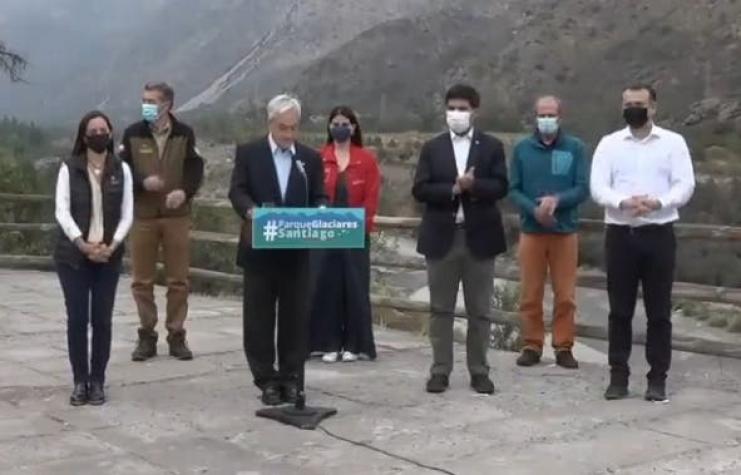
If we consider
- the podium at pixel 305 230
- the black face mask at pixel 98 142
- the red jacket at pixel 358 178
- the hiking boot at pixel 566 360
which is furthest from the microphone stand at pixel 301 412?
the hiking boot at pixel 566 360

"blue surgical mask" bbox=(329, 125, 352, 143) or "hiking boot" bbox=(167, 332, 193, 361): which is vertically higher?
"blue surgical mask" bbox=(329, 125, 352, 143)

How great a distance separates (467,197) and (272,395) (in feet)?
4.96

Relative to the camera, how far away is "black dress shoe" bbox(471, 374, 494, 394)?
7.47 m

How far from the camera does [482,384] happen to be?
7.49 meters

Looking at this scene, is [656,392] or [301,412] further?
[656,392]

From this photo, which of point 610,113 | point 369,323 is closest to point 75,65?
point 610,113

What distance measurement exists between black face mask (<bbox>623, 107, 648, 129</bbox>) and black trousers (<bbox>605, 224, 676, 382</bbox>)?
56cm

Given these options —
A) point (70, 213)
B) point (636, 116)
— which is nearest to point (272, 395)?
point (70, 213)

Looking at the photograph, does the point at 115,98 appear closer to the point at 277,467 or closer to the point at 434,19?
the point at 434,19

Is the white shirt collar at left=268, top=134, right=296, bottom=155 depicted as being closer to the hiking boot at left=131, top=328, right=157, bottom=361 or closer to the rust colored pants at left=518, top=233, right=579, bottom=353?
the rust colored pants at left=518, top=233, right=579, bottom=353

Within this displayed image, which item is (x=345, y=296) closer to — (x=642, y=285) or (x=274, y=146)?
(x=274, y=146)

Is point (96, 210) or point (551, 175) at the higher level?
point (551, 175)

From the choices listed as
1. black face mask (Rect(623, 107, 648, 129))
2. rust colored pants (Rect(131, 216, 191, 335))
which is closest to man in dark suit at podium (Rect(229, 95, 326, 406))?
rust colored pants (Rect(131, 216, 191, 335))

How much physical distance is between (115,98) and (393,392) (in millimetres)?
57313
